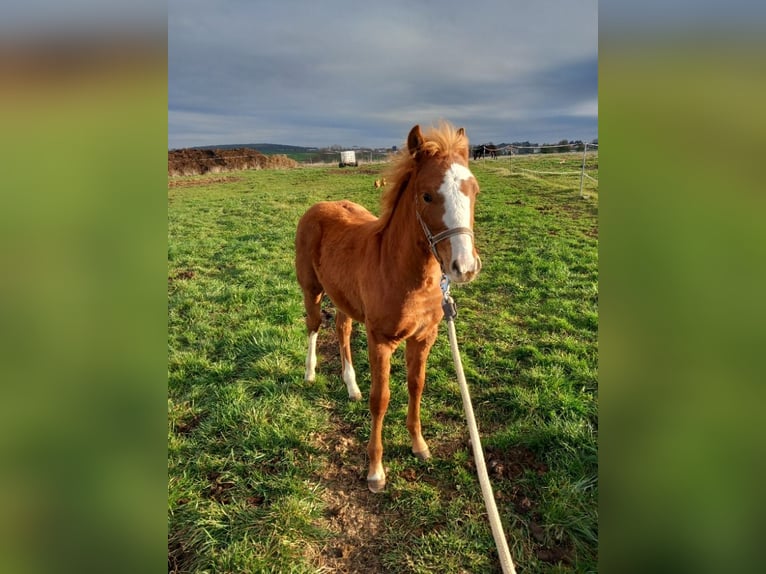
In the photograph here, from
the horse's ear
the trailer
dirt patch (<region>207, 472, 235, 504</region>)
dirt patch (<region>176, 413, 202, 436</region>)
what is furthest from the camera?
the trailer

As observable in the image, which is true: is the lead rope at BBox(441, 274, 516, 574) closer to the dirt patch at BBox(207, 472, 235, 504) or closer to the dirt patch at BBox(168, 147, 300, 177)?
the dirt patch at BBox(207, 472, 235, 504)

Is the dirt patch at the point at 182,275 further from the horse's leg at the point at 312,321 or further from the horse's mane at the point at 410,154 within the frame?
the horse's mane at the point at 410,154

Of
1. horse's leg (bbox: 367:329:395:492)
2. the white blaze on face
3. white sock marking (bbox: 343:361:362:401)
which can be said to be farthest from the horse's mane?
white sock marking (bbox: 343:361:362:401)

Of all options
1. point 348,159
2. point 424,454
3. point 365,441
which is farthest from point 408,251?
point 348,159

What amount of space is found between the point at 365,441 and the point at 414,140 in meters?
2.69

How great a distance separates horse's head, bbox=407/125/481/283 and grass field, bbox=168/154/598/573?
1.93 m

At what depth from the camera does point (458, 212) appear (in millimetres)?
2131

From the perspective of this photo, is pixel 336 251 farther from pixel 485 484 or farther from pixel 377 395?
pixel 485 484

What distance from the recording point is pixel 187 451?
132 inches

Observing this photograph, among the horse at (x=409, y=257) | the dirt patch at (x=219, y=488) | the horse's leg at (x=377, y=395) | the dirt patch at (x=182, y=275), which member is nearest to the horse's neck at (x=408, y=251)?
the horse at (x=409, y=257)

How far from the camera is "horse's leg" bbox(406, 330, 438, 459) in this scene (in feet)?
10.3
